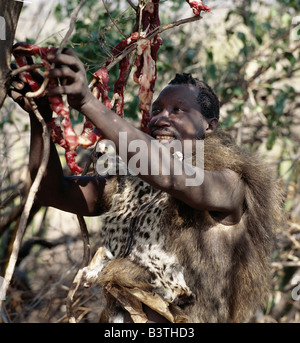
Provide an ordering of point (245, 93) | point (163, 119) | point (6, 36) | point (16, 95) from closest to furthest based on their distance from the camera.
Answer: point (6, 36) < point (16, 95) < point (163, 119) < point (245, 93)

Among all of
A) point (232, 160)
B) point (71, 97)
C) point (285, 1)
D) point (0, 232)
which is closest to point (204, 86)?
point (232, 160)

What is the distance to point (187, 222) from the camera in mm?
2371

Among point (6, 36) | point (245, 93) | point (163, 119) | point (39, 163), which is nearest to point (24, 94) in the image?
point (6, 36)

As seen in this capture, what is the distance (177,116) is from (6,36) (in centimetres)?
101

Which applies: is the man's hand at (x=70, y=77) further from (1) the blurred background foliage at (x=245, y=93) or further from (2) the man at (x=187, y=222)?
(1) the blurred background foliage at (x=245, y=93)

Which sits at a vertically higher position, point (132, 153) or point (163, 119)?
point (163, 119)

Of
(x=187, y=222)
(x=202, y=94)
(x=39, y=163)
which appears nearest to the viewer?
(x=39, y=163)

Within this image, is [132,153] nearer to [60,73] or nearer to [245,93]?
[60,73]

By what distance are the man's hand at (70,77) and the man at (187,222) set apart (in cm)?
45

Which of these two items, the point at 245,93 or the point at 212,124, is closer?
the point at 212,124

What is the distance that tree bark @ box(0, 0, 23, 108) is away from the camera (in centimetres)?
174

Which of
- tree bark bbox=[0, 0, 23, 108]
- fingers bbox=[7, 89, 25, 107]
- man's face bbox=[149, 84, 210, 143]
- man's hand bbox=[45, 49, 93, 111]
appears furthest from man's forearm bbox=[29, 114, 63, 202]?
man's face bbox=[149, 84, 210, 143]

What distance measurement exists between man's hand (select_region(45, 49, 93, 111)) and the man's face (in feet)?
2.71

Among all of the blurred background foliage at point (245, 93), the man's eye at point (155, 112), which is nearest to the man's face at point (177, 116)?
the man's eye at point (155, 112)
